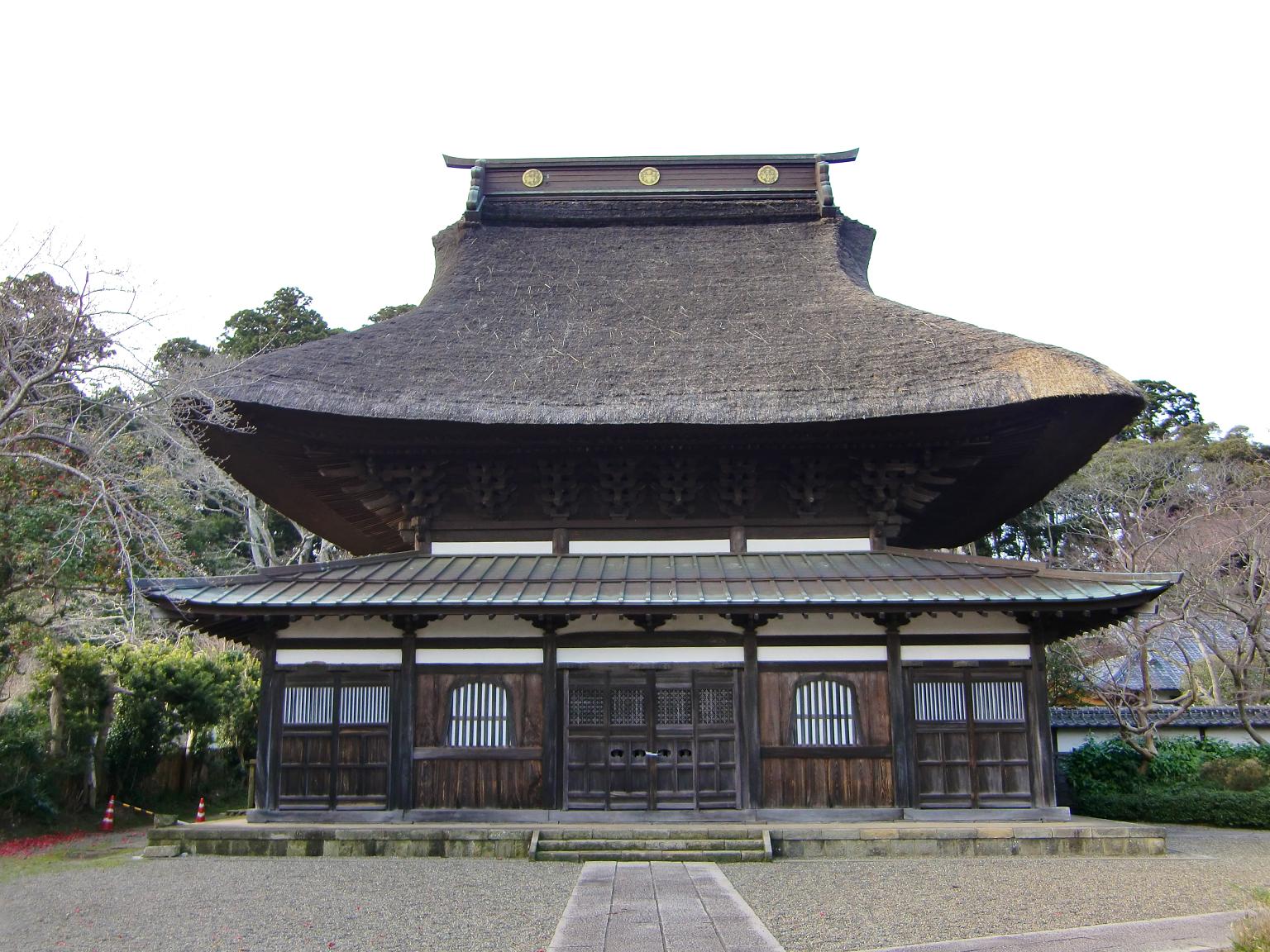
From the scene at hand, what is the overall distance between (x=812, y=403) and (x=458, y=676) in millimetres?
4679

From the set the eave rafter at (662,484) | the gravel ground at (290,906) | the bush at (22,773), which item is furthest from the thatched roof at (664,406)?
the bush at (22,773)

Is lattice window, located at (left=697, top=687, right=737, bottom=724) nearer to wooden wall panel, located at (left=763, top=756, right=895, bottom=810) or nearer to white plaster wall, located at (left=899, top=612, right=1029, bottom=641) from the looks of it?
wooden wall panel, located at (left=763, top=756, right=895, bottom=810)

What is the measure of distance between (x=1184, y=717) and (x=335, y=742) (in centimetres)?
1548

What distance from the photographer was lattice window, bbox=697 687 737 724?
33.0 ft

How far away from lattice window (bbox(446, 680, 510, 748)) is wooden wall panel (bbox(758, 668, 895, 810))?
270 cm

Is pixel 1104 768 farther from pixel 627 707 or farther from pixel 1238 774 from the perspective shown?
pixel 627 707

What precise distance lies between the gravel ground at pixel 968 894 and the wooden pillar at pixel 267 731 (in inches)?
193

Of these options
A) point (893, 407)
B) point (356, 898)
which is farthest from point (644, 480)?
point (356, 898)

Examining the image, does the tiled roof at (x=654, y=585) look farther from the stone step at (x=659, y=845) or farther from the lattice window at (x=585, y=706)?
the stone step at (x=659, y=845)

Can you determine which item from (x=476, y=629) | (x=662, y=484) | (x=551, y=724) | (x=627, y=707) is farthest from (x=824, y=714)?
(x=476, y=629)

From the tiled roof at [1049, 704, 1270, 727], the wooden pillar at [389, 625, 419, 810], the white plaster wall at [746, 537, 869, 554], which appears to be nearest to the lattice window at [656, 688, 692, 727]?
the white plaster wall at [746, 537, 869, 554]

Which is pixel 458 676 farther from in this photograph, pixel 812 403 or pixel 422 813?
pixel 812 403

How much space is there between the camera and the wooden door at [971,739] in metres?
9.88

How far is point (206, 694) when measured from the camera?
17.2m
